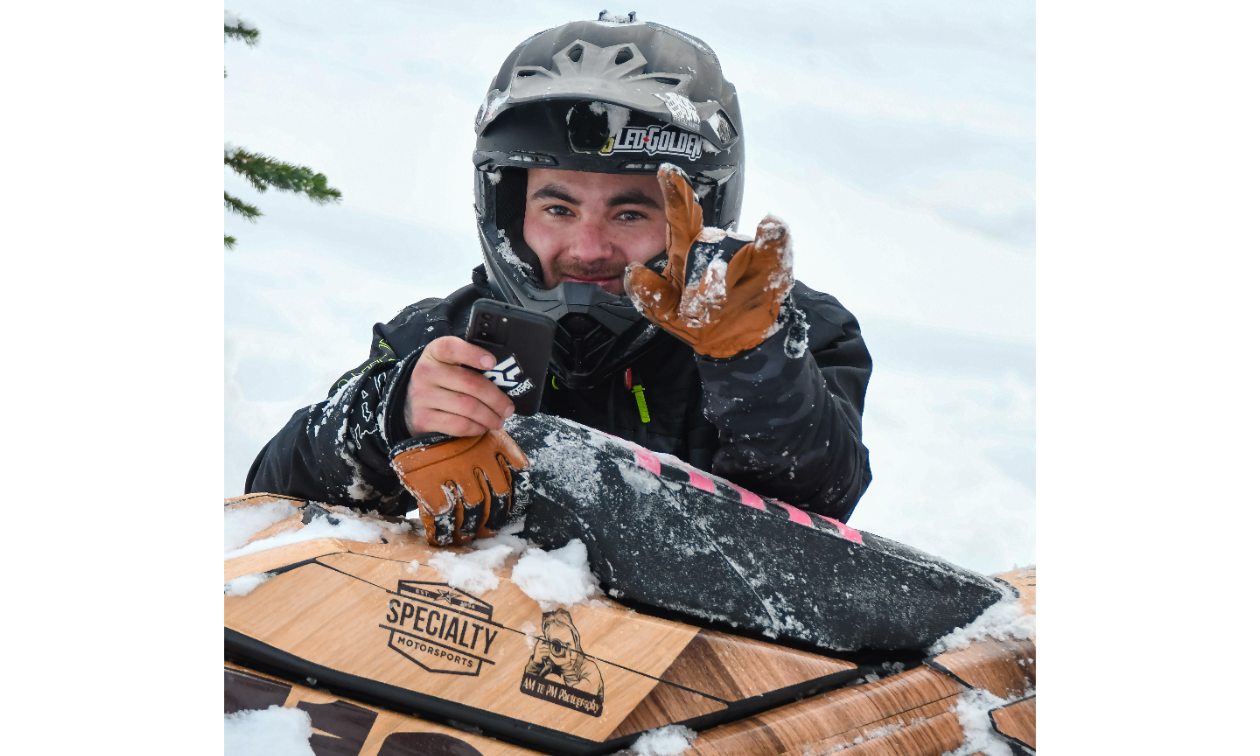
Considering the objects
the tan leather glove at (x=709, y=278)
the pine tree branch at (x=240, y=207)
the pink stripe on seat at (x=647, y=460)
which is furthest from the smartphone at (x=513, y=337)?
the pine tree branch at (x=240, y=207)

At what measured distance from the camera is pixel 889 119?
298 cm

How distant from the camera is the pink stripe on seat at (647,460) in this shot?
1.36 meters

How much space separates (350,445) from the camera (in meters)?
1.48

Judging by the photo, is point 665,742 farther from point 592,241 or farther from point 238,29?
point 238,29

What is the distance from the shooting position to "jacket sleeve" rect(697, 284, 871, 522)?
1287mm

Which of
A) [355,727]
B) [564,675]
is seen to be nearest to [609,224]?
[564,675]

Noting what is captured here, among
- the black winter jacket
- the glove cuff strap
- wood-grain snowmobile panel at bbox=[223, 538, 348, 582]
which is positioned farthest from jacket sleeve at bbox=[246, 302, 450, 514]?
wood-grain snowmobile panel at bbox=[223, 538, 348, 582]

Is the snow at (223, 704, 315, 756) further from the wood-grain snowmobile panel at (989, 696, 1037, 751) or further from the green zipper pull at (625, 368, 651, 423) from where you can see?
the wood-grain snowmobile panel at (989, 696, 1037, 751)

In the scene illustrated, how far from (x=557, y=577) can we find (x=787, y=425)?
0.43 m

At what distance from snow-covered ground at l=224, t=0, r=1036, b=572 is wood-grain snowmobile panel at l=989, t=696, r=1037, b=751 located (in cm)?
112

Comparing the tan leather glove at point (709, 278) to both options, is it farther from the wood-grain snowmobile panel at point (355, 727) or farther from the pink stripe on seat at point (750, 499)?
the wood-grain snowmobile panel at point (355, 727)

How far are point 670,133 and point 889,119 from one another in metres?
1.55

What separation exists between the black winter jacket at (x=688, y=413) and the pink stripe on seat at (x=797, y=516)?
0.16 ft
